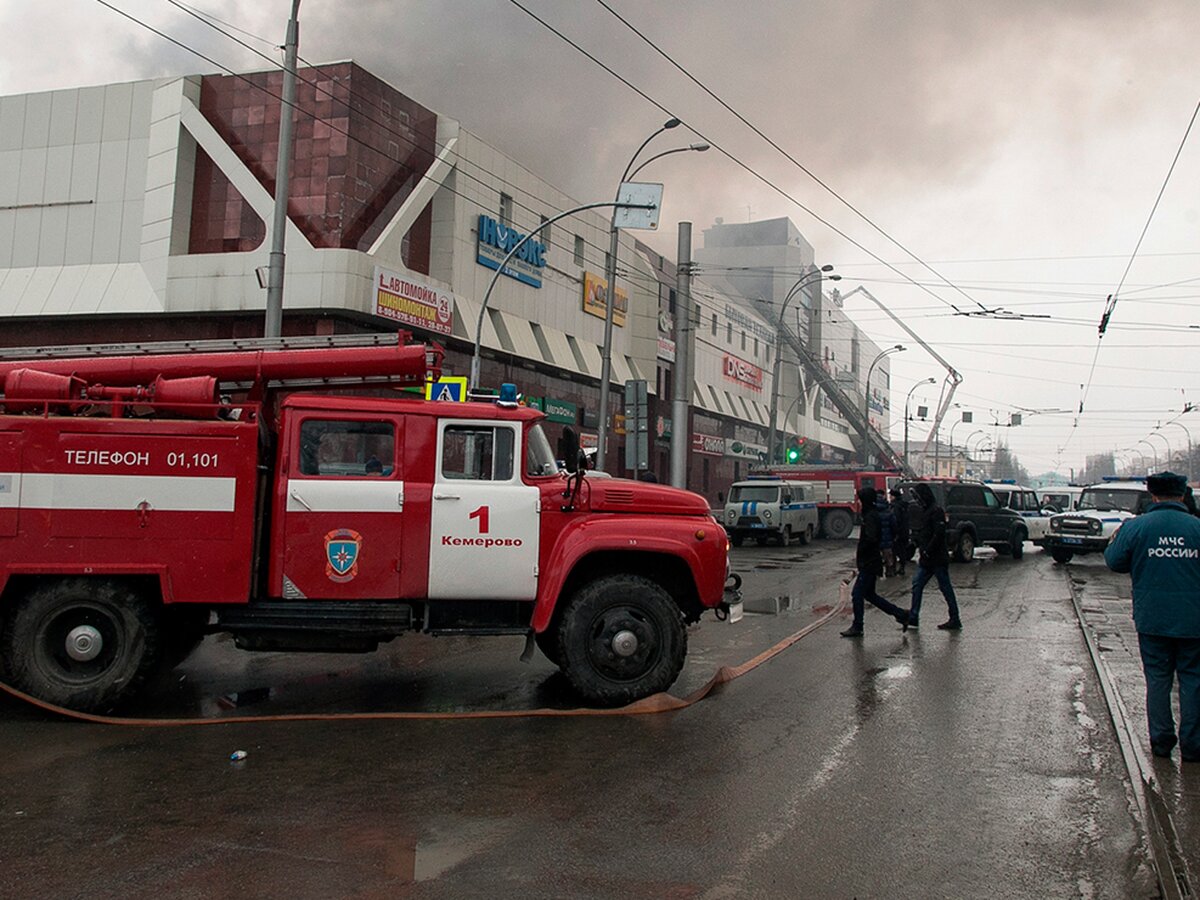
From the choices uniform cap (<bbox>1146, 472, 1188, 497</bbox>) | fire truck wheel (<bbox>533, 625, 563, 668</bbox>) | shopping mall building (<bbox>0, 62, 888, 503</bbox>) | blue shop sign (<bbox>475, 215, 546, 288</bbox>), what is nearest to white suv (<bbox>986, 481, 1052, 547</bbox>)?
shopping mall building (<bbox>0, 62, 888, 503</bbox>)

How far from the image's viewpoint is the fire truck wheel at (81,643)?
6801mm

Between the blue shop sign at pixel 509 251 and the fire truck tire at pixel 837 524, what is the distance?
12.7 meters

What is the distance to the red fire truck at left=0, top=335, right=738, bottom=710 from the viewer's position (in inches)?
268

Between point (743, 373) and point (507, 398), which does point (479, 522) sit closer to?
point (507, 398)

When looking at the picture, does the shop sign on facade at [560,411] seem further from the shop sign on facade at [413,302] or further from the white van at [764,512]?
the white van at [764,512]

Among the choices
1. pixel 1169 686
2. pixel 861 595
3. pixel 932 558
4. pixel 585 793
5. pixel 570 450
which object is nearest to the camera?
pixel 585 793

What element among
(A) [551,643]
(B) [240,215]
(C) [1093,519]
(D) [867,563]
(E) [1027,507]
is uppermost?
(B) [240,215]

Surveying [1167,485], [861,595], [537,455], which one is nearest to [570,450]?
[537,455]

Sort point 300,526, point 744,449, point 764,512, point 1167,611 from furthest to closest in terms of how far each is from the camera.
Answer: point 744,449
point 764,512
point 300,526
point 1167,611

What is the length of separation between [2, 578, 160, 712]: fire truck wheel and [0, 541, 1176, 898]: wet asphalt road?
0.29 m

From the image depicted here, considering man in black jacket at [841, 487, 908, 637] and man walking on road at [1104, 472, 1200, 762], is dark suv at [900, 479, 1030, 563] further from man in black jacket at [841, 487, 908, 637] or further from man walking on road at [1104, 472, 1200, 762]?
man walking on road at [1104, 472, 1200, 762]

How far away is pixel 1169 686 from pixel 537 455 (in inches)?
187

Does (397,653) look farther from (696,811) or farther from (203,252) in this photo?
(203,252)

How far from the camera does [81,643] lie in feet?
22.5
